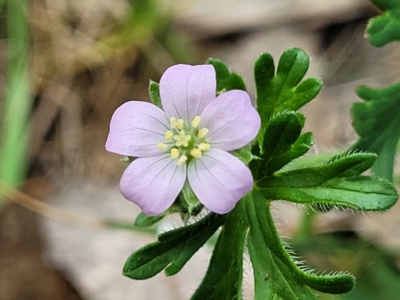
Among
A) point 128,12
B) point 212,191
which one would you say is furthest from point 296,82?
point 128,12

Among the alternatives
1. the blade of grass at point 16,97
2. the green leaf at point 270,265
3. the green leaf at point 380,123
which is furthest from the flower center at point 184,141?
the blade of grass at point 16,97

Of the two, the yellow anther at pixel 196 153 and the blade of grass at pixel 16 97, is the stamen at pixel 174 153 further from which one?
the blade of grass at pixel 16 97

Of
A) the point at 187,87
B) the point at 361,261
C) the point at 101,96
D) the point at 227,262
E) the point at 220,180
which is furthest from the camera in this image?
the point at 101,96

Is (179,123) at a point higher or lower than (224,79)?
lower

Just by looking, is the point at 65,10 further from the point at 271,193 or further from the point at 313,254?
the point at 271,193

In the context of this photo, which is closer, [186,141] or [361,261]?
[186,141]

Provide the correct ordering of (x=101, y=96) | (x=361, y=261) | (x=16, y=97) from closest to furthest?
(x=361, y=261), (x=16, y=97), (x=101, y=96)

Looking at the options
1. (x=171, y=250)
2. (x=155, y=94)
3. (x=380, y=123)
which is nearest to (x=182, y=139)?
(x=155, y=94)

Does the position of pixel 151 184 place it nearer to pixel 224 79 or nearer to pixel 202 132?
pixel 202 132
